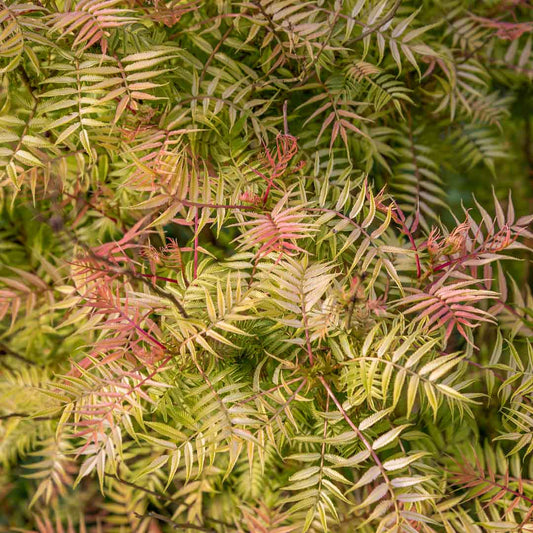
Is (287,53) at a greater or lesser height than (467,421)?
greater

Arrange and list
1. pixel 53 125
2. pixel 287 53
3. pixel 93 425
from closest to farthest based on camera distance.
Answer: pixel 93 425
pixel 53 125
pixel 287 53

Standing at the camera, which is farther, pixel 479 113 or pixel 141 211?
pixel 479 113

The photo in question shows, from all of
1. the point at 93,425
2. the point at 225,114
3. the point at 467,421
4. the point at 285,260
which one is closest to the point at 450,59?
the point at 225,114

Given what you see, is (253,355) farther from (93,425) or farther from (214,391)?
(93,425)

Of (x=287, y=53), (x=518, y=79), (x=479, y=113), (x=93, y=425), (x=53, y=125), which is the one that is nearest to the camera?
(x=93, y=425)

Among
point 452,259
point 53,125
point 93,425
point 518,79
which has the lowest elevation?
point 93,425

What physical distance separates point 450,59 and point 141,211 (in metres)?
0.75

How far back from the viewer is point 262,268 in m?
0.81

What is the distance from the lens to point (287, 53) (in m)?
0.97

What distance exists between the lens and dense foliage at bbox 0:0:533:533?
2.52 feet

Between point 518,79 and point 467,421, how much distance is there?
947 mm

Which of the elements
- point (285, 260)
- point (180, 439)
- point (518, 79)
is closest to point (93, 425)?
point (180, 439)

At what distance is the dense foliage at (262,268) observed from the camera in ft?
2.52

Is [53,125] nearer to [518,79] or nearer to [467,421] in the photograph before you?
[467,421]
